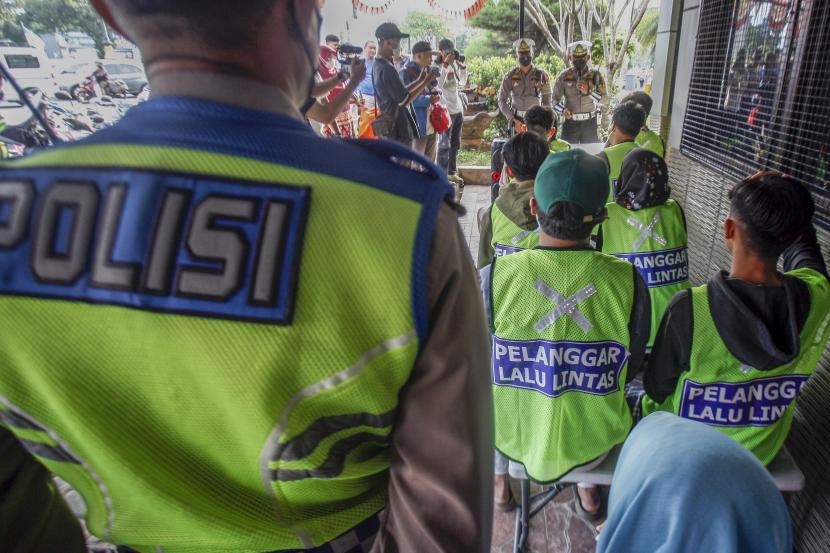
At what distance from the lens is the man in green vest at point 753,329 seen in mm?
1493

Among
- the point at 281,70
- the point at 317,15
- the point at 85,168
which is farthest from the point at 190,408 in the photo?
the point at 317,15

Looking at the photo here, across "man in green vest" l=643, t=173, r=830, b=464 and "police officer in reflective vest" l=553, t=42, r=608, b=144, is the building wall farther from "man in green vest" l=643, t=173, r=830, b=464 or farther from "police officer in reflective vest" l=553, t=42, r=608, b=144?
"police officer in reflective vest" l=553, t=42, r=608, b=144

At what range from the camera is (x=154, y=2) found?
58 cm

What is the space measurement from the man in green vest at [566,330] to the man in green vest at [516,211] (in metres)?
0.74

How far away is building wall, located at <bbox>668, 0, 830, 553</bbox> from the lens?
1856 millimetres

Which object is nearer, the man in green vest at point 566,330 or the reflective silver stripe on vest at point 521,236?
the man in green vest at point 566,330

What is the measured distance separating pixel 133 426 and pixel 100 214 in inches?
11.1

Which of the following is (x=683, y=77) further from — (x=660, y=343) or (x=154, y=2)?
(x=154, y=2)

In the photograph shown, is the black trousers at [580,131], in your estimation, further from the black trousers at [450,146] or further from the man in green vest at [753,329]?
the man in green vest at [753,329]

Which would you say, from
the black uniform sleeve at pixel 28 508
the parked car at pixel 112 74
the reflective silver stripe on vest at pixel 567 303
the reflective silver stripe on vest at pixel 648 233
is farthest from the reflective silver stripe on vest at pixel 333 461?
the parked car at pixel 112 74

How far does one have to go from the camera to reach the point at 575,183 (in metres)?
1.70

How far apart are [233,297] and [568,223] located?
1306 millimetres

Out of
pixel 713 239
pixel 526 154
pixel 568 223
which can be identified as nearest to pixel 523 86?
pixel 713 239

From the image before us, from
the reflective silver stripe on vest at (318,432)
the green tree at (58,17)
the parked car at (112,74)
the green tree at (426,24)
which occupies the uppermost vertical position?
the green tree at (426,24)
